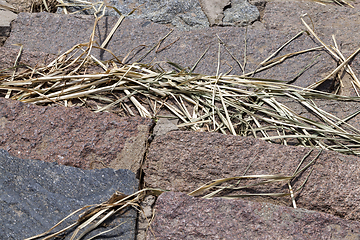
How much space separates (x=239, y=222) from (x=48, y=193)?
2.33ft

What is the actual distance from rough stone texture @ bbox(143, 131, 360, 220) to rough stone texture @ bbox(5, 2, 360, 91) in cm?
53

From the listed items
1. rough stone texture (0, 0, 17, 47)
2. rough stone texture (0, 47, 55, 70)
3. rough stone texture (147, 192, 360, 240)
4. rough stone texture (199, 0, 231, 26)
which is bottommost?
rough stone texture (147, 192, 360, 240)

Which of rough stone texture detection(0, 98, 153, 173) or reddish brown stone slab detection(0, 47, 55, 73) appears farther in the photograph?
reddish brown stone slab detection(0, 47, 55, 73)

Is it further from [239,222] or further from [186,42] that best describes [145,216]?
[186,42]

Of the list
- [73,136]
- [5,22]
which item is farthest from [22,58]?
[73,136]

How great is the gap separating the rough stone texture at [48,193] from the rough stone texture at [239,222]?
0.49ft

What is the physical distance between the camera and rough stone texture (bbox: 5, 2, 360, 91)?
1.79 m

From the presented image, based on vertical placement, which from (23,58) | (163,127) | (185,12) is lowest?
(163,127)

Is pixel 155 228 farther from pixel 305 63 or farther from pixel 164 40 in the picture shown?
pixel 305 63

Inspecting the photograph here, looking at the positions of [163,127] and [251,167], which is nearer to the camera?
[251,167]

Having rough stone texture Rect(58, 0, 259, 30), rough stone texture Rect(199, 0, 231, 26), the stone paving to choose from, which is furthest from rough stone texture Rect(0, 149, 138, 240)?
rough stone texture Rect(199, 0, 231, 26)

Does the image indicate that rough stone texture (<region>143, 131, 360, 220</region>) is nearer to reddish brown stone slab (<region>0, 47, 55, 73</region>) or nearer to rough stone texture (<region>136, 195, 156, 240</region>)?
rough stone texture (<region>136, 195, 156, 240</region>)

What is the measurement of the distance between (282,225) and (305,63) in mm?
988

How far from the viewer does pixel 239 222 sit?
1.19 metres
